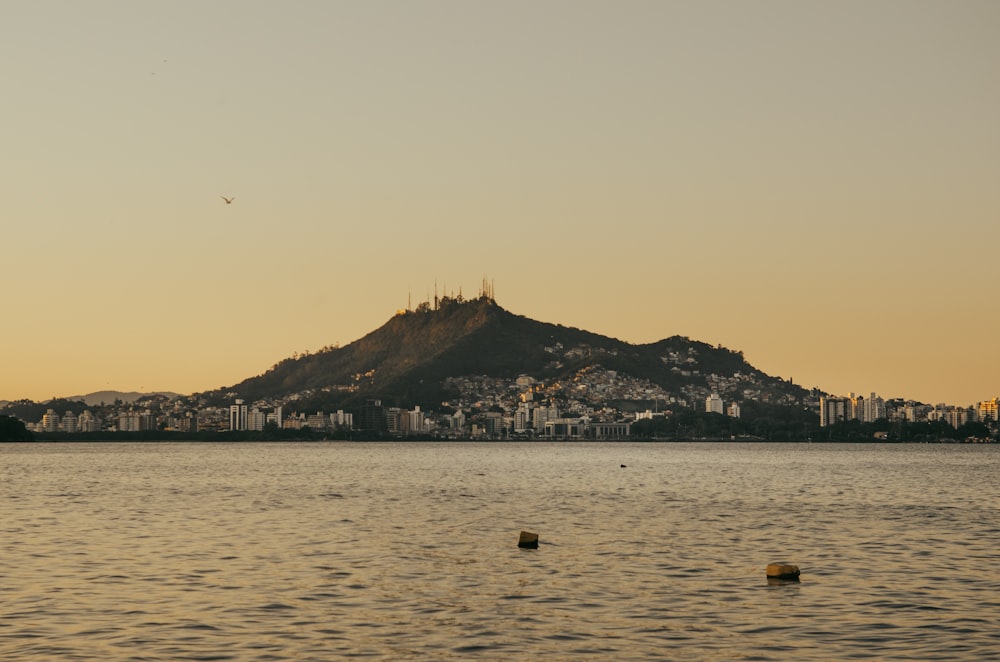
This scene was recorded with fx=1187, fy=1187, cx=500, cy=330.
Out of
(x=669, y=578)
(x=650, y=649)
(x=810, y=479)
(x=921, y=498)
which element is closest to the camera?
(x=650, y=649)

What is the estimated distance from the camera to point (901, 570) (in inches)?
1811

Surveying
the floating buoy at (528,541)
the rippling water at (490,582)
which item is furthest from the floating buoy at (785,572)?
the floating buoy at (528,541)

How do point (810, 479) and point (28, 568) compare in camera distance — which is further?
point (810, 479)

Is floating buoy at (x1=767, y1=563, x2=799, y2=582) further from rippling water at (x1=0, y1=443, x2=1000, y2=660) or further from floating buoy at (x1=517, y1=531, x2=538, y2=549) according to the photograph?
floating buoy at (x1=517, y1=531, x2=538, y2=549)

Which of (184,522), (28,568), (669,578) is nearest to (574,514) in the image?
(184,522)

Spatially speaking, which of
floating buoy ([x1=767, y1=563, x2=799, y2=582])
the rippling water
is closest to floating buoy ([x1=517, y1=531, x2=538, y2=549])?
the rippling water

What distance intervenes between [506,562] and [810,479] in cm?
10563

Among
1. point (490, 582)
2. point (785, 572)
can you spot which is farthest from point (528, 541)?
point (785, 572)

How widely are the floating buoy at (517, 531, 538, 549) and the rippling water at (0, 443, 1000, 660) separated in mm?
1396

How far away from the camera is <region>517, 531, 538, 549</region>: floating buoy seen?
53906mm

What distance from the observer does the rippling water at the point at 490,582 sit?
30.3 meters

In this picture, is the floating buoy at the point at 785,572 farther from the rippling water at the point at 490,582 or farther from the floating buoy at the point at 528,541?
the floating buoy at the point at 528,541

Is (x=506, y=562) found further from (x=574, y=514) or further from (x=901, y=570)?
(x=574, y=514)

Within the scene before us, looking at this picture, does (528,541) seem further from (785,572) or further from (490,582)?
(785,572)
